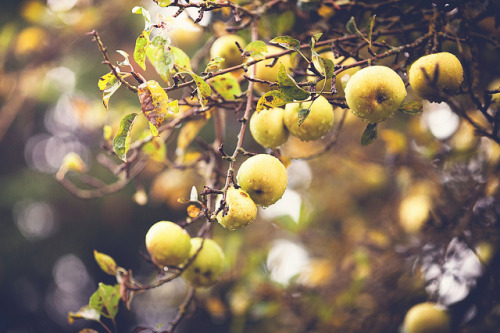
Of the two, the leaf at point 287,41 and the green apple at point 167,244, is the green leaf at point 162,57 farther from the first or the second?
the green apple at point 167,244

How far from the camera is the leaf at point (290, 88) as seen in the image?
2.36 feet

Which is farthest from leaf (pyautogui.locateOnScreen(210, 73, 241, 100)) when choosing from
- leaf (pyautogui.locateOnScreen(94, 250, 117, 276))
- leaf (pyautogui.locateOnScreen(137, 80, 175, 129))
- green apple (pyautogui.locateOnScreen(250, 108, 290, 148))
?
leaf (pyautogui.locateOnScreen(94, 250, 117, 276))

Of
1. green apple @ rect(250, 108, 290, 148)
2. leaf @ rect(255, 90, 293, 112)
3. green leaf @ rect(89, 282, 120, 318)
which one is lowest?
green leaf @ rect(89, 282, 120, 318)

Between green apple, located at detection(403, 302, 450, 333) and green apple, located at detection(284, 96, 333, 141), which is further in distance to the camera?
green apple, located at detection(403, 302, 450, 333)

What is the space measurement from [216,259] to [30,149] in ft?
14.9

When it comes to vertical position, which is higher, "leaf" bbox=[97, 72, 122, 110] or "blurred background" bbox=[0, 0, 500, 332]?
"leaf" bbox=[97, 72, 122, 110]

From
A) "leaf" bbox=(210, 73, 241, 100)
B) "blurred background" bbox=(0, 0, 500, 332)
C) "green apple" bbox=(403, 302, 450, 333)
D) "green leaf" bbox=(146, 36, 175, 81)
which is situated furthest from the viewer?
"blurred background" bbox=(0, 0, 500, 332)

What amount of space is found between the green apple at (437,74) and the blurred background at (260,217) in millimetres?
427

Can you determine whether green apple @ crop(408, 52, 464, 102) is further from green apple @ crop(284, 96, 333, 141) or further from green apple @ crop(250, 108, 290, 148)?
green apple @ crop(250, 108, 290, 148)

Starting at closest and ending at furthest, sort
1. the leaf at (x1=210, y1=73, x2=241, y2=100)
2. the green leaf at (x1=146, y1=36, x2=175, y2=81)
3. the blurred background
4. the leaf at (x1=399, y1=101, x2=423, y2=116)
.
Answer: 1. the green leaf at (x1=146, y1=36, x2=175, y2=81)
2. the leaf at (x1=399, y1=101, x2=423, y2=116)
3. the leaf at (x1=210, y1=73, x2=241, y2=100)
4. the blurred background

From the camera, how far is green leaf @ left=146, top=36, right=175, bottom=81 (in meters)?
0.71

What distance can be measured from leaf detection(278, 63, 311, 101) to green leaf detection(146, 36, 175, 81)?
0.21m

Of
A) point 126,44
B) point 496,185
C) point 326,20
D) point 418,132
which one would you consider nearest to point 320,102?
point 326,20

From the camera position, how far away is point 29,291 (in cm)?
456
